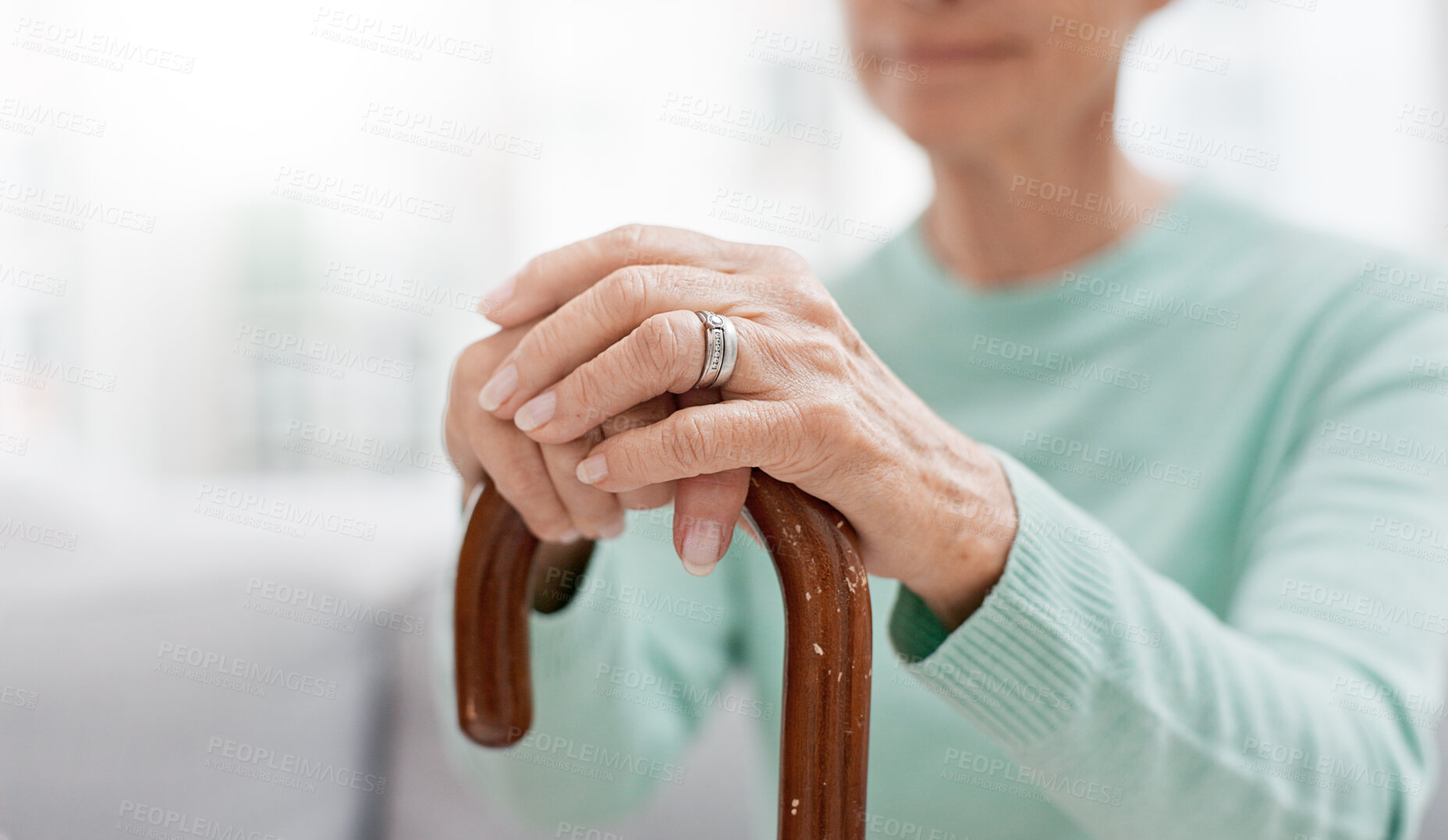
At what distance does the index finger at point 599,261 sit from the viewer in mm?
327

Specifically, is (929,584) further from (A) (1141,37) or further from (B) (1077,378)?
(A) (1141,37)

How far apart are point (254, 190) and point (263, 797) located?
1.35 meters

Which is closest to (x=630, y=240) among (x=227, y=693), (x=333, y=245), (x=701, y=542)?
(x=701, y=542)

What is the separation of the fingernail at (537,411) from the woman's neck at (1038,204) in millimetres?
423

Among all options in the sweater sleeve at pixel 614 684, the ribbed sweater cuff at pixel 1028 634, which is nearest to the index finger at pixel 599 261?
the ribbed sweater cuff at pixel 1028 634

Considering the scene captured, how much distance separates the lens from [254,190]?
1.74 metres

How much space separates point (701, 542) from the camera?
A: 1.01 ft

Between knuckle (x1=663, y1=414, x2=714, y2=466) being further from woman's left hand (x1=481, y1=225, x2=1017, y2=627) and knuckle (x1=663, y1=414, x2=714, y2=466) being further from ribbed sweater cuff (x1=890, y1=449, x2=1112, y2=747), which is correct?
ribbed sweater cuff (x1=890, y1=449, x2=1112, y2=747)

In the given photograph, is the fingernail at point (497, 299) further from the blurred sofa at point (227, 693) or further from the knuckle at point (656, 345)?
the blurred sofa at point (227, 693)

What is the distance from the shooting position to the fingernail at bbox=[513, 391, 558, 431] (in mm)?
312

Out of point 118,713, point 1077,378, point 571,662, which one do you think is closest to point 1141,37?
point 1077,378

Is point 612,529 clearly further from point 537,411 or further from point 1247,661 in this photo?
point 1247,661

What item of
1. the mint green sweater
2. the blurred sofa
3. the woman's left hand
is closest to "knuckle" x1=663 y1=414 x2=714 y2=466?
the woman's left hand

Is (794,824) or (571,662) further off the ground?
(794,824)
